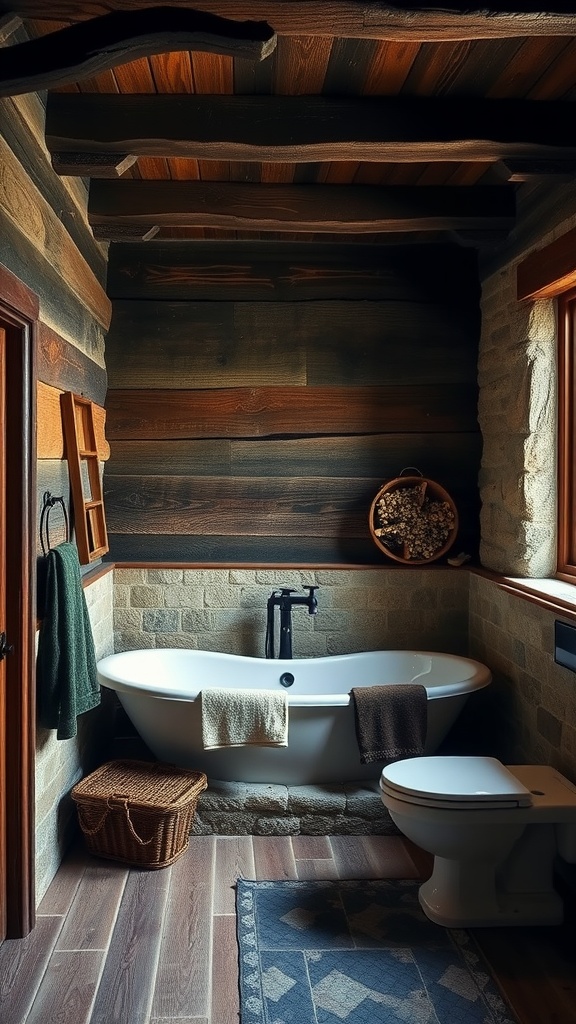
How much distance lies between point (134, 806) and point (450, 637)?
1924 mm

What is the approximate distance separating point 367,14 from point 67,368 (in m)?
1.81

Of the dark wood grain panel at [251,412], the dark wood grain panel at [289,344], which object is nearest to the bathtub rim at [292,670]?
the dark wood grain panel at [251,412]

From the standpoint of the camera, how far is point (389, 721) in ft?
10.3

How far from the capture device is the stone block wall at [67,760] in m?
2.72

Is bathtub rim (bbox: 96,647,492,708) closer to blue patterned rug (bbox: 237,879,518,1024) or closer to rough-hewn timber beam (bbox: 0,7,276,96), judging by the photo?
blue patterned rug (bbox: 237,879,518,1024)

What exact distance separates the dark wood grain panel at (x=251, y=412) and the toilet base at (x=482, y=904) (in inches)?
90.0

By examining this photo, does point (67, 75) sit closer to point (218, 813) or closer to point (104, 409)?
point (104, 409)

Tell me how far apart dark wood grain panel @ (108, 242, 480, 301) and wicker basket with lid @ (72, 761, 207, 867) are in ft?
8.08

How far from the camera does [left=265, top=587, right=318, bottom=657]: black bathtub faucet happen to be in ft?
12.7

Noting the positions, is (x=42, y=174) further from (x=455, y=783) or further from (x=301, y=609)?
(x=455, y=783)

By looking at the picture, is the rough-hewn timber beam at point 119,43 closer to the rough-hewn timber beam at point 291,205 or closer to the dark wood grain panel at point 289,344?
the rough-hewn timber beam at point 291,205

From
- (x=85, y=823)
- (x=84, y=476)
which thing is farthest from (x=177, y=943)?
(x=84, y=476)

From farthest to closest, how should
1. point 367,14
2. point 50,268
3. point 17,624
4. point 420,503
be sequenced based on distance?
point 420,503 < point 50,268 < point 17,624 < point 367,14

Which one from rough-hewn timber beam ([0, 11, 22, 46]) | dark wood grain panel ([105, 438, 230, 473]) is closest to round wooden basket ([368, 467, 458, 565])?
dark wood grain panel ([105, 438, 230, 473])
